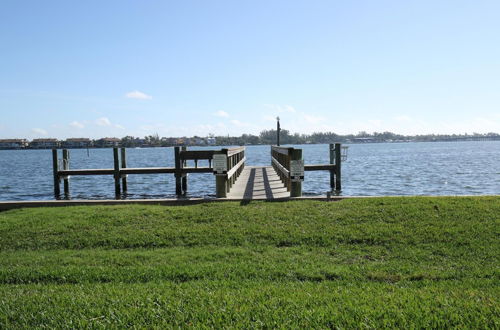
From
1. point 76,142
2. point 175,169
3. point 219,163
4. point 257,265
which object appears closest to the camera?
point 257,265

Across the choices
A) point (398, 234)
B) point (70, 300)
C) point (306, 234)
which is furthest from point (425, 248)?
point (70, 300)

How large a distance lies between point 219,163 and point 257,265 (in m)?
6.18

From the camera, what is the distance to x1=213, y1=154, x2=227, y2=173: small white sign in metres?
12.5

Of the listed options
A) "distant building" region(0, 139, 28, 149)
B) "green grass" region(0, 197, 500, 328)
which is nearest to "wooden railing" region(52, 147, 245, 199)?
"green grass" region(0, 197, 500, 328)

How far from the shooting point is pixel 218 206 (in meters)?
10.6

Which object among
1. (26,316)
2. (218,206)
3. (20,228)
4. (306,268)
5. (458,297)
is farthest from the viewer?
(218,206)

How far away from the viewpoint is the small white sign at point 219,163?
12539 millimetres

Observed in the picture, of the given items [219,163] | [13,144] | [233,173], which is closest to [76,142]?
[13,144]

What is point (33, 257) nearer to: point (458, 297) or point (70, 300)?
point (70, 300)

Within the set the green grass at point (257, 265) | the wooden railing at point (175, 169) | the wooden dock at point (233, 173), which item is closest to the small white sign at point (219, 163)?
the wooden dock at point (233, 173)

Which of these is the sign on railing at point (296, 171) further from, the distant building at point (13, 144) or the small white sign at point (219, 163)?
the distant building at point (13, 144)

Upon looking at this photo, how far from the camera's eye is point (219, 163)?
1255 cm

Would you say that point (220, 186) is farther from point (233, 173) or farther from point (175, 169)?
point (175, 169)

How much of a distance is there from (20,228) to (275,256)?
18.2ft
